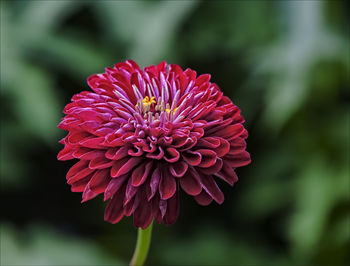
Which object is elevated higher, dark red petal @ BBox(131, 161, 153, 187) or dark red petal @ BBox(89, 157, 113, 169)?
dark red petal @ BBox(89, 157, 113, 169)

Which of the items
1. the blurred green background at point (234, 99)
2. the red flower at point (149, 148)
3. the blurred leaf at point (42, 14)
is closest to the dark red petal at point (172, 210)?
the red flower at point (149, 148)

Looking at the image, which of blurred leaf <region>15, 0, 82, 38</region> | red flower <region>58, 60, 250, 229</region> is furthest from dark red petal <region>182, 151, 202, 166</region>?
blurred leaf <region>15, 0, 82, 38</region>

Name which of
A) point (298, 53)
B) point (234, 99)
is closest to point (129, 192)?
point (298, 53)

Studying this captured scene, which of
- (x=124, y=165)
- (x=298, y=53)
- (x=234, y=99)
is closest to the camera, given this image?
(x=124, y=165)

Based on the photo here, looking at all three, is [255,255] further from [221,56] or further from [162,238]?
[221,56]

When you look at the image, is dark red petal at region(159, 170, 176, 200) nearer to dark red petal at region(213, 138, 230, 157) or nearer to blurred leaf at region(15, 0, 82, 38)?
dark red petal at region(213, 138, 230, 157)

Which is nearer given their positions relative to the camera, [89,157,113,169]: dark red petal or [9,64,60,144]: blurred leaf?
[89,157,113,169]: dark red petal

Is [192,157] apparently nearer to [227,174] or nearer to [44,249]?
[227,174]

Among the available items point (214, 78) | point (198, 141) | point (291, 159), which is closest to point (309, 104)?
point (291, 159)
